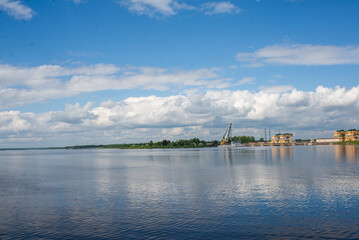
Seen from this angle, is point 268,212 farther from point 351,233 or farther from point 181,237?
point 181,237

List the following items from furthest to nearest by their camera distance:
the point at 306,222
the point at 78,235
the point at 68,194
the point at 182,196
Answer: the point at 68,194, the point at 182,196, the point at 306,222, the point at 78,235

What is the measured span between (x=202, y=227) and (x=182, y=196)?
1167cm

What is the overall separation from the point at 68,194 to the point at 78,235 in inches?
674

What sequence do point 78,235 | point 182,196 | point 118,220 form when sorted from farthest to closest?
point 182,196
point 118,220
point 78,235

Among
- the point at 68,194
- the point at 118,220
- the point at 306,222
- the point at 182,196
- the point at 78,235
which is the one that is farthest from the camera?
the point at 68,194

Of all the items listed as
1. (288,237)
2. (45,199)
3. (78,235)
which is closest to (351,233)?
(288,237)

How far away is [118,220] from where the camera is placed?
24.7m

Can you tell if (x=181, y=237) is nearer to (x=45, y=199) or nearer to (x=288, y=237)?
(x=288, y=237)

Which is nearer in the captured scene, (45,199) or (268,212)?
(268,212)

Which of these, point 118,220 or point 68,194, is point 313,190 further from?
point 68,194

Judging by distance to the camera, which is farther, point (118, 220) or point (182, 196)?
point (182, 196)

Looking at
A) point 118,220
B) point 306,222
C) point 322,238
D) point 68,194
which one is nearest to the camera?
point 322,238

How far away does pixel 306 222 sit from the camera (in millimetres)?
22844

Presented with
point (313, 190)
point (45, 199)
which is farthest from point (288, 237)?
point (45, 199)
